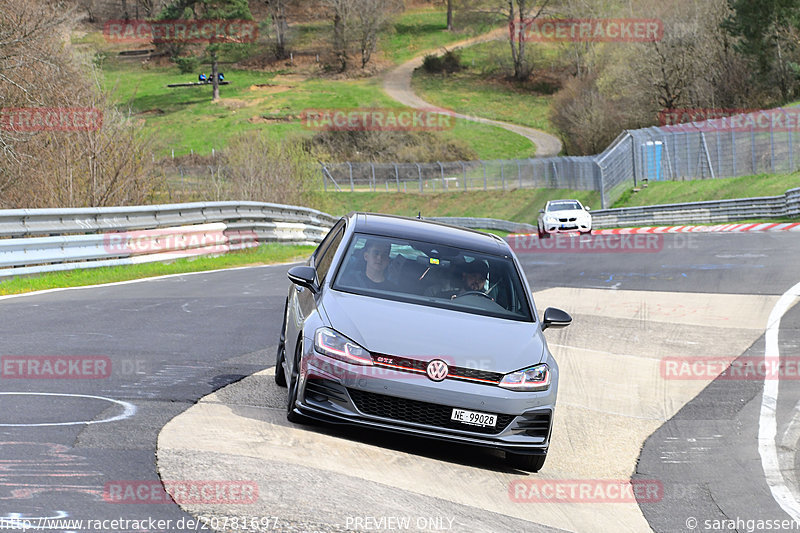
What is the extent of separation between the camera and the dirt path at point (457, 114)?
94688mm

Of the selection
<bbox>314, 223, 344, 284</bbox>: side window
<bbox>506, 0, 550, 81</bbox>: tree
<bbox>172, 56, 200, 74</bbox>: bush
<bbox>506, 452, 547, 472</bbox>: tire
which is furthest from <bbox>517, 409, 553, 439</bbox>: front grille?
<bbox>506, 0, 550, 81</bbox>: tree

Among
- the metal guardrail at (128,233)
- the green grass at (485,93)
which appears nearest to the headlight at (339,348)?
the metal guardrail at (128,233)

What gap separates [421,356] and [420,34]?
129719 mm

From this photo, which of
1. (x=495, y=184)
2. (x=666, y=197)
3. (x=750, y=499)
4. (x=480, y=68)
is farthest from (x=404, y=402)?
(x=480, y=68)

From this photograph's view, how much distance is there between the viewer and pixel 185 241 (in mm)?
22344

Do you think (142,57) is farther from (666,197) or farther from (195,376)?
(195,376)

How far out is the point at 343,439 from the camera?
7.16 metres

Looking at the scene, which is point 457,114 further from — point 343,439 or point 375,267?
point 343,439

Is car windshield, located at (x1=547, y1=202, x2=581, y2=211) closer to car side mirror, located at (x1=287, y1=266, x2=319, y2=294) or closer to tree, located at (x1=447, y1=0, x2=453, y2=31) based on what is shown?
car side mirror, located at (x1=287, y1=266, x2=319, y2=294)

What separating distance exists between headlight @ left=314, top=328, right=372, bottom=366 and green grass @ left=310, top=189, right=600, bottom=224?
166 feet

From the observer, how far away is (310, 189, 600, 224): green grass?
62031 millimetres

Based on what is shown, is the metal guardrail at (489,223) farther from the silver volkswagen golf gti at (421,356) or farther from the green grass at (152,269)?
the silver volkswagen golf gti at (421,356)

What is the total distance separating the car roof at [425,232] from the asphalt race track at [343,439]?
1.58 metres

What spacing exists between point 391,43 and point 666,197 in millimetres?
86351
